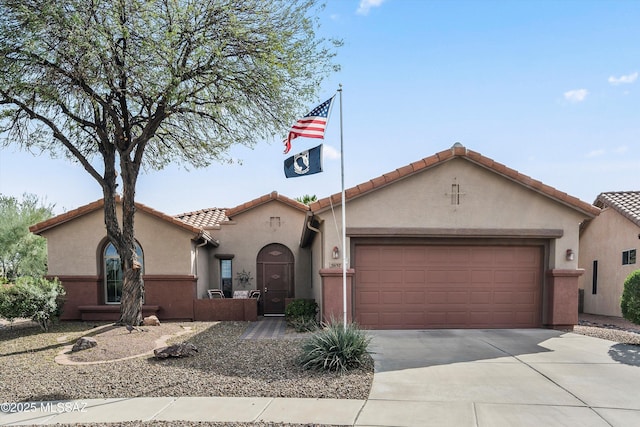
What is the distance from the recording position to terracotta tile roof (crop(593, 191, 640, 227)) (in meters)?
14.8

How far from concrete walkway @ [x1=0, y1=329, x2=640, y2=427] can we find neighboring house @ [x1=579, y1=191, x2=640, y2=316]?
9043 mm

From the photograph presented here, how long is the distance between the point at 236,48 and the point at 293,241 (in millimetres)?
8714

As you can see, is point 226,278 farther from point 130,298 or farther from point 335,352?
point 335,352

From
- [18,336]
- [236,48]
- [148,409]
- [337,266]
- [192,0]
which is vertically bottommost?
[18,336]

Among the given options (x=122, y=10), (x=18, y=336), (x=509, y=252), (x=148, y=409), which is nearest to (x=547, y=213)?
(x=509, y=252)

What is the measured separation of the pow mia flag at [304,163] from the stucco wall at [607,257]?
12846 millimetres

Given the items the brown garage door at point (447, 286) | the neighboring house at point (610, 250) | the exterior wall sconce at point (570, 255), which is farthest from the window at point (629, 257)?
the brown garage door at point (447, 286)

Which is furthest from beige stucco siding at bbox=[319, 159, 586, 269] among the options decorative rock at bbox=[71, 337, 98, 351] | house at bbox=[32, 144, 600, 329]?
decorative rock at bbox=[71, 337, 98, 351]

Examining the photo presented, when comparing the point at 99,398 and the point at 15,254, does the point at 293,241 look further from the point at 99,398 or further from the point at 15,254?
the point at 15,254

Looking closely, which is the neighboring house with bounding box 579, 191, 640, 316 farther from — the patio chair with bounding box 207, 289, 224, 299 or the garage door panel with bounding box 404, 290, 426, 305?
the patio chair with bounding box 207, 289, 224, 299

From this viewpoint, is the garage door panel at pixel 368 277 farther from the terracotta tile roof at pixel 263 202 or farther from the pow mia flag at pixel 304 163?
the terracotta tile roof at pixel 263 202

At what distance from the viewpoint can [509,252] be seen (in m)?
11.2

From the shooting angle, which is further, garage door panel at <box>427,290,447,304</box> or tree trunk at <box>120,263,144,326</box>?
tree trunk at <box>120,263,144,326</box>

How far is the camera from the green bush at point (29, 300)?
36.7 feet
